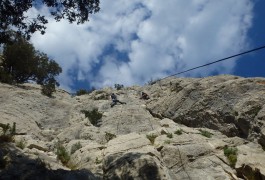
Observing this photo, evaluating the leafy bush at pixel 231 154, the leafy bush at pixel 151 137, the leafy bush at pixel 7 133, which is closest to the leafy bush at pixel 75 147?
the leafy bush at pixel 7 133

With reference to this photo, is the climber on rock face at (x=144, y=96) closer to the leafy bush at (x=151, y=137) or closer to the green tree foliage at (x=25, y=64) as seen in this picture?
the green tree foliage at (x=25, y=64)

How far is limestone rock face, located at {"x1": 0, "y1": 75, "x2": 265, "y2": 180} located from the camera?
15.2m

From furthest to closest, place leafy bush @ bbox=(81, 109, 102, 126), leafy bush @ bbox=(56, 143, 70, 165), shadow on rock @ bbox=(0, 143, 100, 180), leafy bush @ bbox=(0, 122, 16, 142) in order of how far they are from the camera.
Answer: leafy bush @ bbox=(81, 109, 102, 126), leafy bush @ bbox=(56, 143, 70, 165), leafy bush @ bbox=(0, 122, 16, 142), shadow on rock @ bbox=(0, 143, 100, 180)

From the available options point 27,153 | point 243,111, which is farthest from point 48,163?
point 243,111

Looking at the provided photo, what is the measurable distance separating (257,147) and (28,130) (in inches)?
476

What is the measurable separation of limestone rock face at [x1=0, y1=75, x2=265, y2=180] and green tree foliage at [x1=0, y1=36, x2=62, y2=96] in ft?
17.4

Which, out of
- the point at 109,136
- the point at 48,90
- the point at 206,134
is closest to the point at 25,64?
the point at 48,90

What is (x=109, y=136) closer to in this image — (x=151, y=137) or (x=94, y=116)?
(x=151, y=137)

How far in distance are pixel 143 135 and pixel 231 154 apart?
4.93 m

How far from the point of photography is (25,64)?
124ft

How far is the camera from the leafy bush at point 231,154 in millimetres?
16609

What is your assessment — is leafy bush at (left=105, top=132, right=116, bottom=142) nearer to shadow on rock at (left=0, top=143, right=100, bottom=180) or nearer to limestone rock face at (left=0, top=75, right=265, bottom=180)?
limestone rock face at (left=0, top=75, right=265, bottom=180)

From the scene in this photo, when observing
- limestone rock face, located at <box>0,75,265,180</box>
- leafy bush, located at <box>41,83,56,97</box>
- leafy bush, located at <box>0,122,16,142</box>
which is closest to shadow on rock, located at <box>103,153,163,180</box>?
limestone rock face, located at <box>0,75,265,180</box>

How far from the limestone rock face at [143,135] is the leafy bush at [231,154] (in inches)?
1.7
